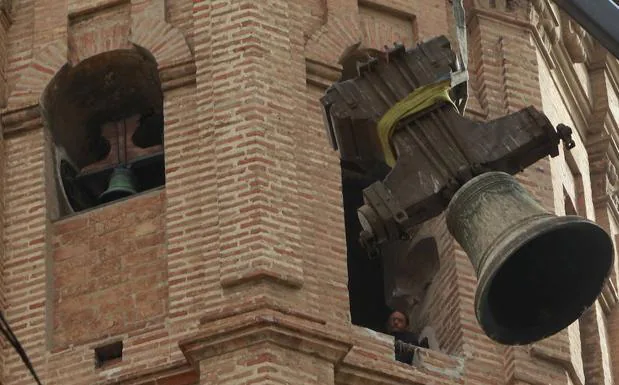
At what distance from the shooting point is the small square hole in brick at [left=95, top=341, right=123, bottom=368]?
75.0ft

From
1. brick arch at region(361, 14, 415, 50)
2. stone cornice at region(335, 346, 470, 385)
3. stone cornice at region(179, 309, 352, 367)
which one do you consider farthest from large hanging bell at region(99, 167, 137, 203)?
stone cornice at region(335, 346, 470, 385)

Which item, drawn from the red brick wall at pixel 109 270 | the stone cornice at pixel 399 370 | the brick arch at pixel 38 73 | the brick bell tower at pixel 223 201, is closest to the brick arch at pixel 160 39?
the brick bell tower at pixel 223 201

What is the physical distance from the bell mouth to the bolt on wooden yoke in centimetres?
54

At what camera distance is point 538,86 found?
25.6m

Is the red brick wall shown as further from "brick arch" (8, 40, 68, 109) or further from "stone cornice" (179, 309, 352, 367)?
"brick arch" (8, 40, 68, 109)

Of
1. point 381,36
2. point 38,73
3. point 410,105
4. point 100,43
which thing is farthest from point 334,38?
point 410,105

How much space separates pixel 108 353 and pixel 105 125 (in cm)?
338

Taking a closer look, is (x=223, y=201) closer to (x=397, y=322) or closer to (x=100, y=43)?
(x=397, y=322)

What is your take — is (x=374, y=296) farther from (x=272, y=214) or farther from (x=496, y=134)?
(x=496, y=134)

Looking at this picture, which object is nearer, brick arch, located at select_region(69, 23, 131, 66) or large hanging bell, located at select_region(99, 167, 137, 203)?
large hanging bell, located at select_region(99, 167, 137, 203)

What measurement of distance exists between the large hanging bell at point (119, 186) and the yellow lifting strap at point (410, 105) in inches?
395

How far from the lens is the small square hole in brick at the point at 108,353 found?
22859 millimetres

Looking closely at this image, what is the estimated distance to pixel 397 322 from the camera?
23625mm

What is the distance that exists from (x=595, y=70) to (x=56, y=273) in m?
6.91
